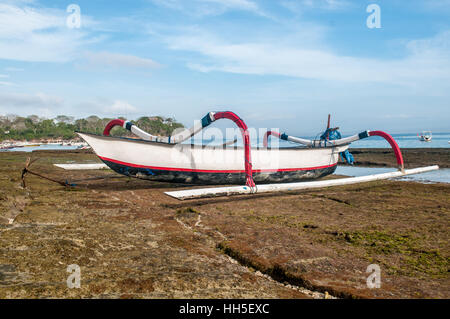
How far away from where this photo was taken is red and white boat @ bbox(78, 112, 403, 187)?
10812 mm

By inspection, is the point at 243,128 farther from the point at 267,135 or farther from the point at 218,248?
the point at 267,135

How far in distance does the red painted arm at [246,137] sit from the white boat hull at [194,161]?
1.41m

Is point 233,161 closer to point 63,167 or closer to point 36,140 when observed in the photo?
point 63,167

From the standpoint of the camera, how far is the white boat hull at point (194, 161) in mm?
10805

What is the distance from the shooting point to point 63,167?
665 inches

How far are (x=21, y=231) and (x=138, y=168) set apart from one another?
20.2 ft

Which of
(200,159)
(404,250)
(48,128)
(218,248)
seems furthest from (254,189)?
(48,128)

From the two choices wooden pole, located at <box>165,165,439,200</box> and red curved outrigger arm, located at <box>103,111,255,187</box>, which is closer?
wooden pole, located at <box>165,165,439,200</box>

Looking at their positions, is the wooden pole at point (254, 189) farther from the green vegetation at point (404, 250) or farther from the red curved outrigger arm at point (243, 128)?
the green vegetation at point (404, 250)

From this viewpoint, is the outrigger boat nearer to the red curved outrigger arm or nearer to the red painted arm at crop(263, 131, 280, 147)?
the red curved outrigger arm

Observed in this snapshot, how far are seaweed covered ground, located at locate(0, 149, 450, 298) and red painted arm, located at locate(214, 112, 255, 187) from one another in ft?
6.82

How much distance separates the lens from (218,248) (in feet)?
16.0

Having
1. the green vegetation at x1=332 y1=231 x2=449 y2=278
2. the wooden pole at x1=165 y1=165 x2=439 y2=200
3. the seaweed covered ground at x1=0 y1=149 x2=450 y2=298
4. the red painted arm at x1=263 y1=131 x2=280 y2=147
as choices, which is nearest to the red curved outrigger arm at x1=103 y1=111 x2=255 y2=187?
the wooden pole at x1=165 y1=165 x2=439 y2=200
